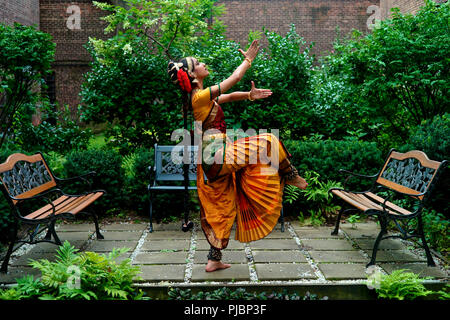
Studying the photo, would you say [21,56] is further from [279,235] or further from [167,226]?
[279,235]

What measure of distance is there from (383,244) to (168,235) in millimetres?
2489

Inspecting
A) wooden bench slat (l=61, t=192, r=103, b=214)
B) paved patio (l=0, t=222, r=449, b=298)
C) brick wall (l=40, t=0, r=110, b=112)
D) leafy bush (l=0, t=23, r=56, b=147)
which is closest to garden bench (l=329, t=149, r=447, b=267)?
paved patio (l=0, t=222, r=449, b=298)

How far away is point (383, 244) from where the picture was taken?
14.1 feet

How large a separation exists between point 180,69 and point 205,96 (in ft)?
1.24

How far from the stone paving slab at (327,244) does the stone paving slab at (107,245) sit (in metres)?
1.95

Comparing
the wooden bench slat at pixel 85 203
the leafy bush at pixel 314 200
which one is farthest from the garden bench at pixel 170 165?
the leafy bush at pixel 314 200

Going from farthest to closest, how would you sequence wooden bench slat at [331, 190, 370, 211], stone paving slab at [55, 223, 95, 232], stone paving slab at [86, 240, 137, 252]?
1. stone paving slab at [55, 223, 95, 232]
2. stone paving slab at [86, 240, 137, 252]
3. wooden bench slat at [331, 190, 370, 211]

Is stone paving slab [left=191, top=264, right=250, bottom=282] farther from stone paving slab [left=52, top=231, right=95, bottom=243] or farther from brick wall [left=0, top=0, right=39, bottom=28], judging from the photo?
brick wall [left=0, top=0, right=39, bottom=28]

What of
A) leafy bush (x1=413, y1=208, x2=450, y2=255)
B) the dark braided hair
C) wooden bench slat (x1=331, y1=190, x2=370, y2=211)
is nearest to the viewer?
the dark braided hair

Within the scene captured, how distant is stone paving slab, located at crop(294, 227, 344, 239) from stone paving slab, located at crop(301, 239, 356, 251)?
0.39ft

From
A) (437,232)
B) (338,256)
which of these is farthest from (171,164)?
(437,232)

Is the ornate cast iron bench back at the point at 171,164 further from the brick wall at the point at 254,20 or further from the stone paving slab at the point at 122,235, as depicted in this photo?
the brick wall at the point at 254,20

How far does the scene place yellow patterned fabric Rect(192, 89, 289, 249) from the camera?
3286mm
